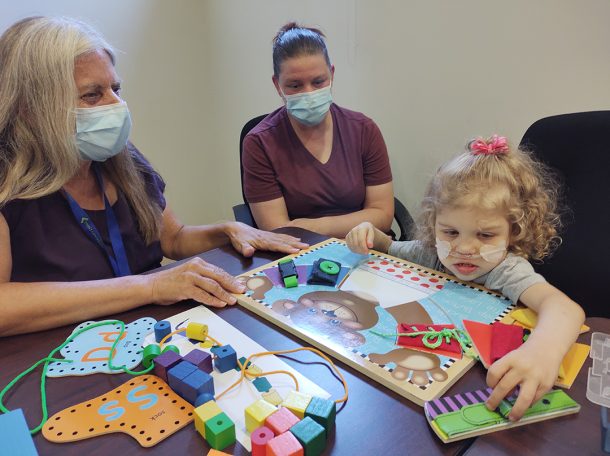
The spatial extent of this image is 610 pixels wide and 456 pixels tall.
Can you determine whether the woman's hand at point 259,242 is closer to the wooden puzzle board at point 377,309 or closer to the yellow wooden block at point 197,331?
the wooden puzzle board at point 377,309

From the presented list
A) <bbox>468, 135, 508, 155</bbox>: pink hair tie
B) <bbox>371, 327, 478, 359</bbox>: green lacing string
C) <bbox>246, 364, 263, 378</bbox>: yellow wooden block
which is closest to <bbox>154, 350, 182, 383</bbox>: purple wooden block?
<bbox>246, 364, 263, 378</bbox>: yellow wooden block

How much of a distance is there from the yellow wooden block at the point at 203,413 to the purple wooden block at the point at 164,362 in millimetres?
114

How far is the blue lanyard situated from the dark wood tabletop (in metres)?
0.34

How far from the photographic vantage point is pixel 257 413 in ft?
2.02

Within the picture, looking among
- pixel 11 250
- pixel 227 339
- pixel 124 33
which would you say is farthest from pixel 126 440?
pixel 124 33

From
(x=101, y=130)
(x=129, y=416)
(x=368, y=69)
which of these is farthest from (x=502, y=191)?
(x=368, y=69)

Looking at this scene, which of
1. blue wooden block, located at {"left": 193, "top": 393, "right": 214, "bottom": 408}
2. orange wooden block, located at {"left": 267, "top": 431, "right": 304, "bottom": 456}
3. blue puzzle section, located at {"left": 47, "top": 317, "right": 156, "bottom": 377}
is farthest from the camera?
blue puzzle section, located at {"left": 47, "top": 317, "right": 156, "bottom": 377}

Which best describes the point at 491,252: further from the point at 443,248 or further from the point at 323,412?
the point at 323,412

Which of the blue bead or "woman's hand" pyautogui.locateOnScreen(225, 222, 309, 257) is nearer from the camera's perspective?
the blue bead

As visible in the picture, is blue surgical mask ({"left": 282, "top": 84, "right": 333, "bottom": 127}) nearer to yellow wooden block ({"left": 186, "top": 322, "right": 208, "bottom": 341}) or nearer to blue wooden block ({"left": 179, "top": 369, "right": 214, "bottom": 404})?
yellow wooden block ({"left": 186, "top": 322, "right": 208, "bottom": 341})

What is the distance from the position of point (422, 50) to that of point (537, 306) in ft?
4.38

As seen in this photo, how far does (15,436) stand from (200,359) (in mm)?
262

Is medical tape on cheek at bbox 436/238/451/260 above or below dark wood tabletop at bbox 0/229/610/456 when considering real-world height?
above

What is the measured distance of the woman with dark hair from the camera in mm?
1548
